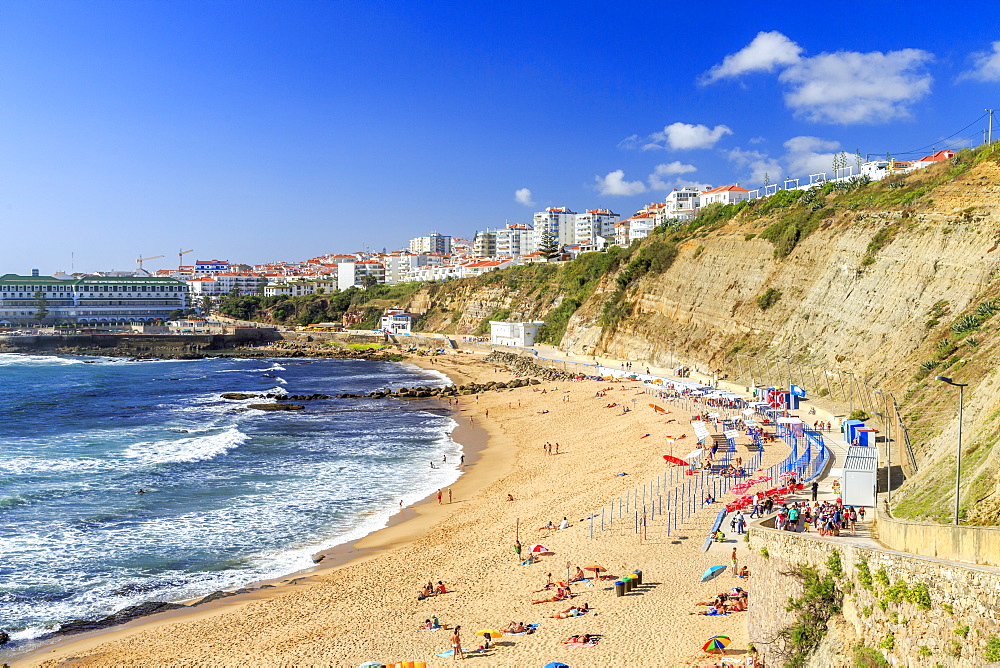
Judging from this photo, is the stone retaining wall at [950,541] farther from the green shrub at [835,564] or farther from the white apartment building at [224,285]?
the white apartment building at [224,285]

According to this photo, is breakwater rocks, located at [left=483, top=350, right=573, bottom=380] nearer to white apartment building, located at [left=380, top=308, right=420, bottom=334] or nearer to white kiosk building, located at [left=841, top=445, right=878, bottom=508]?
white apartment building, located at [left=380, top=308, right=420, bottom=334]

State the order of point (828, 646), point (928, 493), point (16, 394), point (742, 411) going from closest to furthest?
point (828, 646) → point (928, 493) → point (742, 411) → point (16, 394)

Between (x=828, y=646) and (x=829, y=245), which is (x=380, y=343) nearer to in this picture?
(x=829, y=245)

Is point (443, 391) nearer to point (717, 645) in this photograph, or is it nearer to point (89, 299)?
point (717, 645)

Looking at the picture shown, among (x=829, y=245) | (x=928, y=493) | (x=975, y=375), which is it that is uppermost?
(x=829, y=245)

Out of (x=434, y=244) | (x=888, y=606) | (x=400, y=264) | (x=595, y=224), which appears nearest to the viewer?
(x=888, y=606)

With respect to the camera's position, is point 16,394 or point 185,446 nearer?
point 185,446

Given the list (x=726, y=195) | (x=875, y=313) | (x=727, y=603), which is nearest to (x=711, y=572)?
(x=727, y=603)

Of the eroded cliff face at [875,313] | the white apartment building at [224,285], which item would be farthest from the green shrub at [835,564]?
the white apartment building at [224,285]

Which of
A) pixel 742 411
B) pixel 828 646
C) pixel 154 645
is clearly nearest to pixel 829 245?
pixel 742 411
